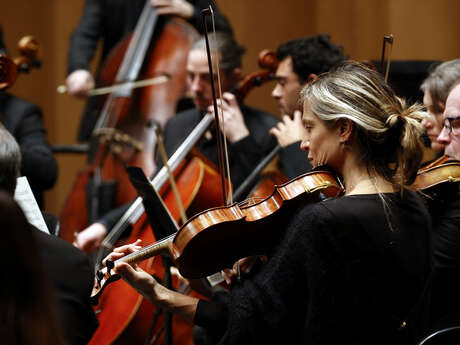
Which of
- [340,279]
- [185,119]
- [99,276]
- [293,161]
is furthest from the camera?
[185,119]

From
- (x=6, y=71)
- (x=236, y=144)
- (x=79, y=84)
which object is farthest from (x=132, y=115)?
(x=6, y=71)

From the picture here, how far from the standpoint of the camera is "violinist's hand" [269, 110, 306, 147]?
1988 millimetres

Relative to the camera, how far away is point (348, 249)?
1.24 m

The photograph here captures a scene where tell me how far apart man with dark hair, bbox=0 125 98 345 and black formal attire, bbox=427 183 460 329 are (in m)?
0.76

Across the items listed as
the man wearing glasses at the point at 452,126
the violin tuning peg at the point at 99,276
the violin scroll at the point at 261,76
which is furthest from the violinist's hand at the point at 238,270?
the violin scroll at the point at 261,76

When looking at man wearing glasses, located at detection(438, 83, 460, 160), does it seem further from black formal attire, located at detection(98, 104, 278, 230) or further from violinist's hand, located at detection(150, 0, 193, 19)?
violinist's hand, located at detection(150, 0, 193, 19)

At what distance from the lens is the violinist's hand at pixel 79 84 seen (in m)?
2.95

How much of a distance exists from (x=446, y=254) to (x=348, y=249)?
0.39 meters

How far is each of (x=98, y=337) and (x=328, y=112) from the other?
980 mm

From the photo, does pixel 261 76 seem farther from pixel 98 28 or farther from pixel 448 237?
pixel 98 28

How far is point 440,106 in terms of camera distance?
5.95ft

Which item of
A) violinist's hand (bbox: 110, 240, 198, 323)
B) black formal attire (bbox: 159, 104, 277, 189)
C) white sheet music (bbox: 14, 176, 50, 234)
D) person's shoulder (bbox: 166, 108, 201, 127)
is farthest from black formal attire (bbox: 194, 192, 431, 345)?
person's shoulder (bbox: 166, 108, 201, 127)

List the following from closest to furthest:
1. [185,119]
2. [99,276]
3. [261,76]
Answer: [99,276] → [261,76] → [185,119]

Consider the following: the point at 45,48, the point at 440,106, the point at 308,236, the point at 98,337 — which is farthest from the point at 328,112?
the point at 45,48
